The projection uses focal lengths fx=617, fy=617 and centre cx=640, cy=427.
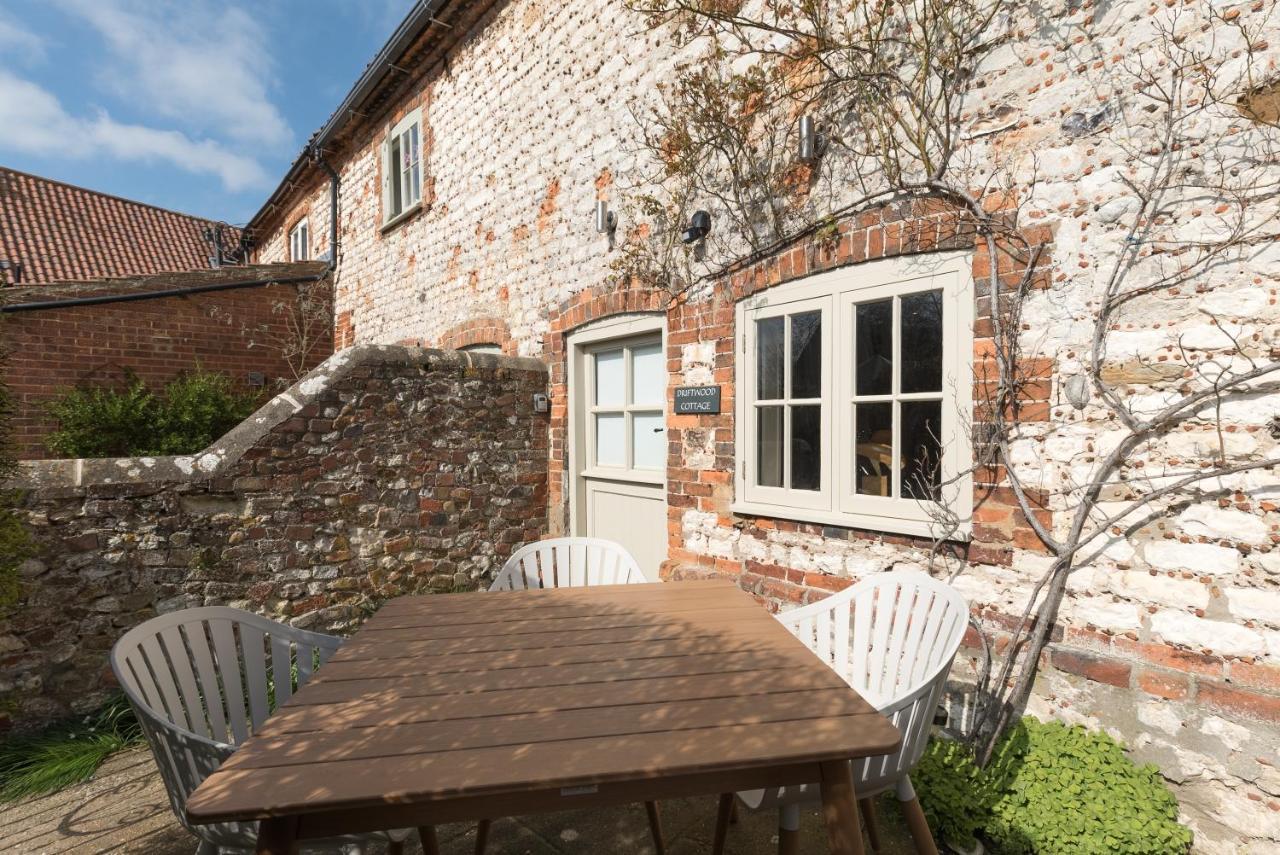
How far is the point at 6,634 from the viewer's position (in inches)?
116

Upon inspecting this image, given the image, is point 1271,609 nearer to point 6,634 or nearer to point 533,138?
point 6,634

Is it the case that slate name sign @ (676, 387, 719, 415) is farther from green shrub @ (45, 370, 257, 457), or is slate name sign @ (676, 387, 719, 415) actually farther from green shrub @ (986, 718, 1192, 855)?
green shrub @ (45, 370, 257, 457)

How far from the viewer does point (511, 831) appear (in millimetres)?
2424

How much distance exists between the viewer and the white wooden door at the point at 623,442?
446cm

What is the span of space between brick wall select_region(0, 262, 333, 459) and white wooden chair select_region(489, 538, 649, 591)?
5.77m

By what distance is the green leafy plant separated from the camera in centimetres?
272

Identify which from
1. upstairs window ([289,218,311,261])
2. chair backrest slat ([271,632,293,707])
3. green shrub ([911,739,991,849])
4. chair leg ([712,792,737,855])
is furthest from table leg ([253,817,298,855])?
upstairs window ([289,218,311,261])

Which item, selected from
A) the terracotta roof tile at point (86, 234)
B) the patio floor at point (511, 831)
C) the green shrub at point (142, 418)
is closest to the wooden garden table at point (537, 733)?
the patio floor at point (511, 831)

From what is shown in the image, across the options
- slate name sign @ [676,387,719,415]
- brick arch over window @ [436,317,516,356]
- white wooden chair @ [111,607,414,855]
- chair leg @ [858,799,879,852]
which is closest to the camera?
white wooden chair @ [111,607,414,855]

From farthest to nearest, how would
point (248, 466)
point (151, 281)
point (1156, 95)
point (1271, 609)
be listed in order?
point (151, 281), point (248, 466), point (1156, 95), point (1271, 609)

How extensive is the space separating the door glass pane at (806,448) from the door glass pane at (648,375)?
1130 millimetres

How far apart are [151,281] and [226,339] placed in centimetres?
94

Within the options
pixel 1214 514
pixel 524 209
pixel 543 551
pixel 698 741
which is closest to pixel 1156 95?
pixel 1214 514

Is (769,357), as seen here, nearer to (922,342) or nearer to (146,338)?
(922,342)
